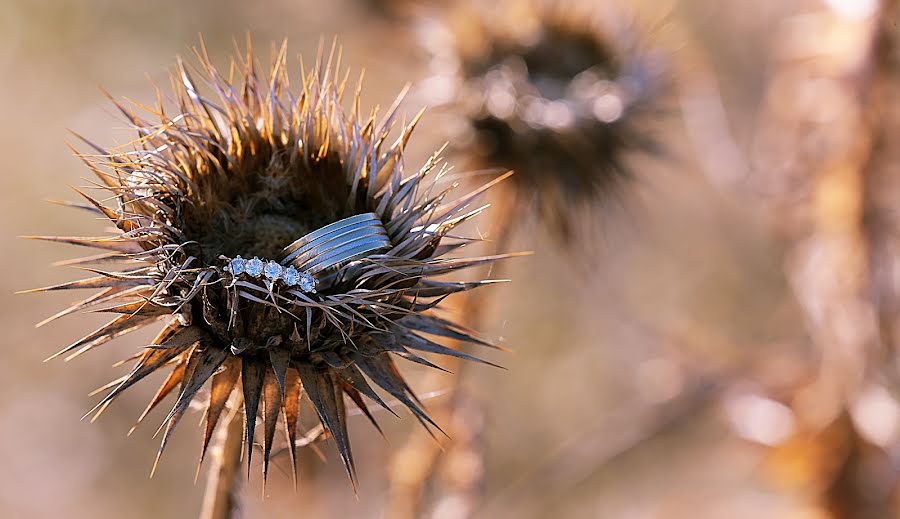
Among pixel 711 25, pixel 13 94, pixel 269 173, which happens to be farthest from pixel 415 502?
pixel 711 25

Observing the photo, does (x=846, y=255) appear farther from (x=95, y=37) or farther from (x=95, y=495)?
(x=95, y=37)

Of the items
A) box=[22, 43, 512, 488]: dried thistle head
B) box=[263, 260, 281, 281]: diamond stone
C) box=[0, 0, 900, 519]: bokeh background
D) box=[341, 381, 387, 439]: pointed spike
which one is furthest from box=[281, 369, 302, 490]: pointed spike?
box=[0, 0, 900, 519]: bokeh background

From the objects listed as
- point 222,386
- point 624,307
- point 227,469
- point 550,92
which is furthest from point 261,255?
point 624,307

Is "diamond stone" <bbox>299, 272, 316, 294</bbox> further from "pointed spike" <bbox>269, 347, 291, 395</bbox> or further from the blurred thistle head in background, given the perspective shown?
the blurred thistle head in background

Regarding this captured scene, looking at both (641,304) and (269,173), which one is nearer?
(269,173)

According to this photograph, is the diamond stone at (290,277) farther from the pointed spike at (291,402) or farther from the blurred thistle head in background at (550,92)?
the blurred thistle head in background at (550,92)

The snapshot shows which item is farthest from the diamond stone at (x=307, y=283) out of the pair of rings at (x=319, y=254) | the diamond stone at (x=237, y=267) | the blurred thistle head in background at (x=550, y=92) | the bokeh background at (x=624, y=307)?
the blurred thistle head in background at (x=550, y=92)
